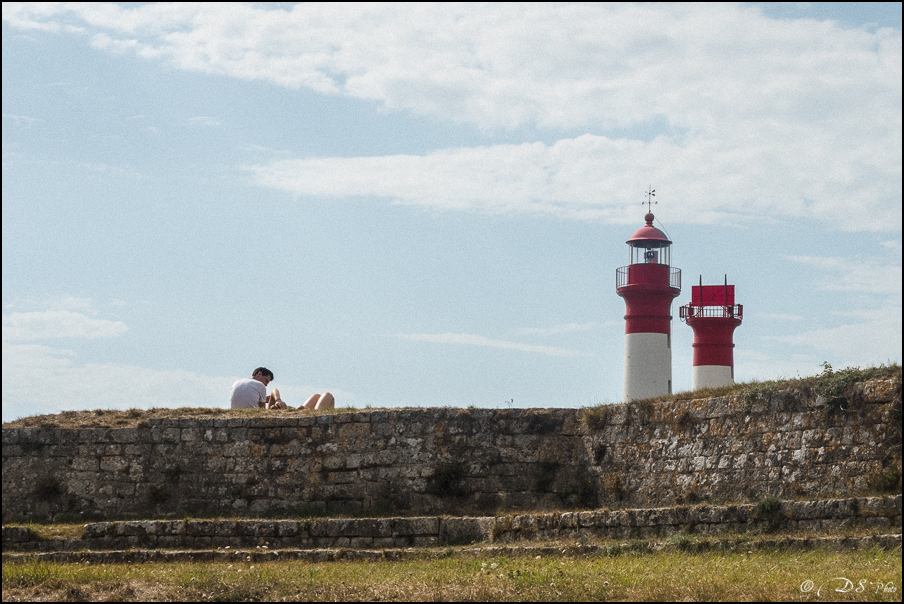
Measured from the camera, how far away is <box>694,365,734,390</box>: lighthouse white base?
27.2 meters

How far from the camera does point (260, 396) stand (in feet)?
62.8

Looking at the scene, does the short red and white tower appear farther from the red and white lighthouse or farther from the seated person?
the seated person

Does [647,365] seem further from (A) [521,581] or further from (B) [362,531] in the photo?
(A) [521,581]

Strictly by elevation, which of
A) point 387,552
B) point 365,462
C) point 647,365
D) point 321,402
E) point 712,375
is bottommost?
point 387,552

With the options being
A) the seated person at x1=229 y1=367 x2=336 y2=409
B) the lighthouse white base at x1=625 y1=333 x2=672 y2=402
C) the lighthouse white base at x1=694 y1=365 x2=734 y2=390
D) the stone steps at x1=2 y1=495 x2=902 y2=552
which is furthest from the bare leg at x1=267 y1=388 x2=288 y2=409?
the lighthouse white base at x1=694 y1=365 x2=734 y2=390

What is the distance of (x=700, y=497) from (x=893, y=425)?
3072mm

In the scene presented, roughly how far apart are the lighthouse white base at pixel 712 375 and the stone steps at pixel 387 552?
1479 centimetres

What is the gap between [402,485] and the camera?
16.8m

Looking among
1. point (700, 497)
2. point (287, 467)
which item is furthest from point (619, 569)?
point (287, 467)

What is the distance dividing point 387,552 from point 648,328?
14520 mm

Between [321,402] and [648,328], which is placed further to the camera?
[648,328]

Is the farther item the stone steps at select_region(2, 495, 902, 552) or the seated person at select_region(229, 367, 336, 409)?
the seated person at select_region(229, 367, 336, 409)

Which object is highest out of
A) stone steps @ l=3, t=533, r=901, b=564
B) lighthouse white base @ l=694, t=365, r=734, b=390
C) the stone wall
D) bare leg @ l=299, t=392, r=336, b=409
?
lighthouse white base @ l=694, t=365, r=734, b=390

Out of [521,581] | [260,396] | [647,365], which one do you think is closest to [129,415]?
[260,396]
